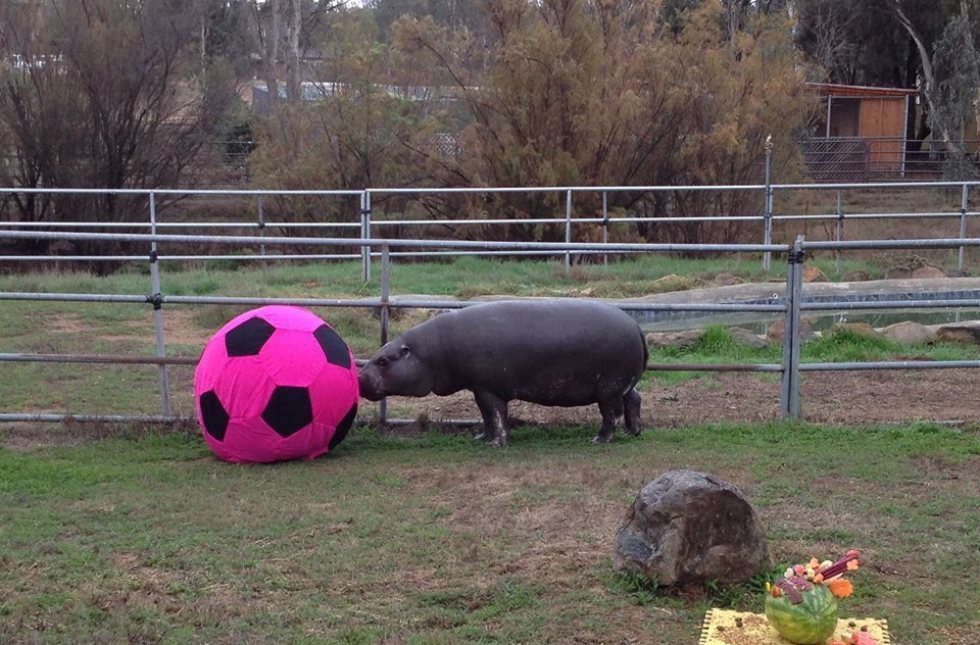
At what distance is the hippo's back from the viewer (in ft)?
21.6

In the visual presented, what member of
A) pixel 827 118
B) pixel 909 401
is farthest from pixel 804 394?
pixel 827 118

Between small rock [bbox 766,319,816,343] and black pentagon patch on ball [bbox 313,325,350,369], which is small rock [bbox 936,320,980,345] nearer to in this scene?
small rock [bbox 766,319,816,343]

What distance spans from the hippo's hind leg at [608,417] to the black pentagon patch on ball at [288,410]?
1.65 m

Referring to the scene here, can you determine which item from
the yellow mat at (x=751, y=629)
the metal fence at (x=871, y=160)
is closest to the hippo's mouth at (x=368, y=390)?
the yellow mat at (x=751, y=629)

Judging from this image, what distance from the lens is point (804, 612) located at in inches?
154

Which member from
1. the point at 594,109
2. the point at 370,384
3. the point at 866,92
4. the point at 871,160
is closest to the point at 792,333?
the point at 370,384

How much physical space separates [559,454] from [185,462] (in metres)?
2.04

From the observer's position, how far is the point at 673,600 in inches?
173

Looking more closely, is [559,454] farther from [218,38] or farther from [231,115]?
[218,38]

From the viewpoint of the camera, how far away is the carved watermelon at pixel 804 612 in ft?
12.8

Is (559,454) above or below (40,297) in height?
below

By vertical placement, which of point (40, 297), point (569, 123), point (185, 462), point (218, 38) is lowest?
point (185, 462)

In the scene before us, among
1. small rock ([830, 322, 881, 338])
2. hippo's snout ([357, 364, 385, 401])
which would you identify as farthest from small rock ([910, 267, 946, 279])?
hippo's snout ([357, 364, 385, 401])

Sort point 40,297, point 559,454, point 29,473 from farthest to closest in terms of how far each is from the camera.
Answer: point 40,297
point 559,454
point 29,473
